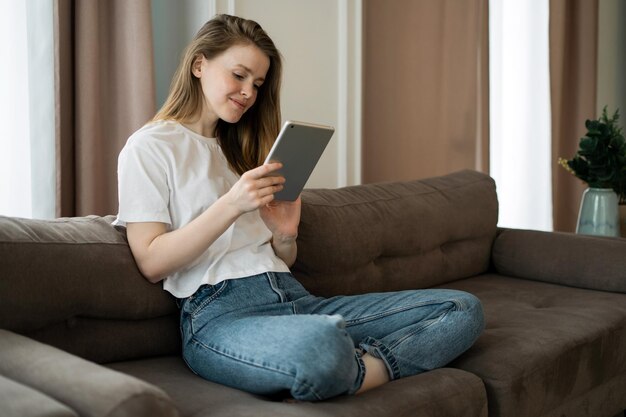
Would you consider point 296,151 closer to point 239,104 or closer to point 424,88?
point 239,104

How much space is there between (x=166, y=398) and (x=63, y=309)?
1.71ft

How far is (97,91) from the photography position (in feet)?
8.07

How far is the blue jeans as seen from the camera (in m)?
1.49

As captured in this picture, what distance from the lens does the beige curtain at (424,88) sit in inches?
143

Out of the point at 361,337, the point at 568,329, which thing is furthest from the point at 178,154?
the point at 568,329

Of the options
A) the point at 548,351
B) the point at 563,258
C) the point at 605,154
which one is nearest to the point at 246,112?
the point at 548,351

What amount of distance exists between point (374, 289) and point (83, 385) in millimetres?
1354

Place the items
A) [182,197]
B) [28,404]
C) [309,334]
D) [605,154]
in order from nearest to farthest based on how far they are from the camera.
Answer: [28,404], [309,334], [182,197], [605,154]

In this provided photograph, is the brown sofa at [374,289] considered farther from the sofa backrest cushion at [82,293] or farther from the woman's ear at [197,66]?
the woman's ear at [197,66]

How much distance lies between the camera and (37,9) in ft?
7.89

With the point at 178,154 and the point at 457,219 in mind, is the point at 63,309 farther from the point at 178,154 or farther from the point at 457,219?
the point at 457,219

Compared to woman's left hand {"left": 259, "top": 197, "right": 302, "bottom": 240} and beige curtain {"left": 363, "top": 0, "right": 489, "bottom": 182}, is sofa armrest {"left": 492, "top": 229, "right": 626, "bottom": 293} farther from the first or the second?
woman's left hand {"left": 259, "top": 197, "right": 302, "bottom": 240}

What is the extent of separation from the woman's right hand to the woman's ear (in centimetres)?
38

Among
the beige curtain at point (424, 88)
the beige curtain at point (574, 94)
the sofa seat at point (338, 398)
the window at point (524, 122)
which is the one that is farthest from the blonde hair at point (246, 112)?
the beige curtain at point (574, 94)
